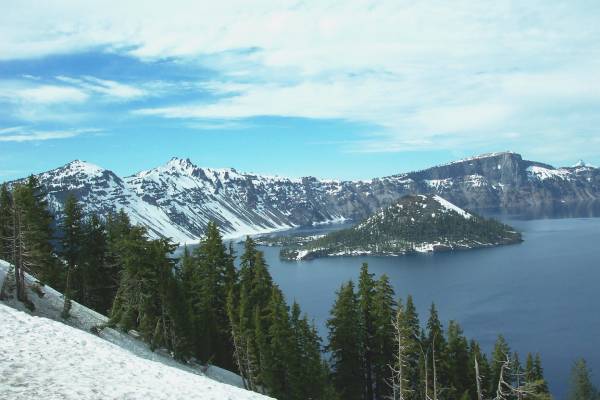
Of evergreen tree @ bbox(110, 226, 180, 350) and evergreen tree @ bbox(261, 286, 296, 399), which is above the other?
evergreen tree @ bbox(110, 226, 180, 350)

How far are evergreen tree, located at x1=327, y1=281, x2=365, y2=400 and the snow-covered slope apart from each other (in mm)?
28160

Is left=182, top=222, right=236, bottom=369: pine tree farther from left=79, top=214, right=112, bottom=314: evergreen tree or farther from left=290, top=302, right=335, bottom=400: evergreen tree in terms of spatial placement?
left=290, top=302, right=335, bottom=400: evergreen tree

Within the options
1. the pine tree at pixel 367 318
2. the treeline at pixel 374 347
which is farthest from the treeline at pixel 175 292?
the pine tree at pixel 367 318

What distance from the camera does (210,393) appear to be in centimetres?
2106

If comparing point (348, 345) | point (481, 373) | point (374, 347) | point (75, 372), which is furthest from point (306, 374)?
point (75, 372)

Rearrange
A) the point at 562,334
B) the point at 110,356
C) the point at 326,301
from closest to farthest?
the point at 110,356 < the point at 562,334 < the point at 326,301

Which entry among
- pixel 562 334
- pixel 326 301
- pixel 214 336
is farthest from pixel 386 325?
pixel 326 301

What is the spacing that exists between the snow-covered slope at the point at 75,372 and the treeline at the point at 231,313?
1381 centimetres

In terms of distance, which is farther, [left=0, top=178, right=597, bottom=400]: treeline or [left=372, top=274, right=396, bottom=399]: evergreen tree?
[left=372, top=274, right=396, bottom=399]: evergreen tree

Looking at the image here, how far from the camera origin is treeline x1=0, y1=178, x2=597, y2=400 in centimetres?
4206

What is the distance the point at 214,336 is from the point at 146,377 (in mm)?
33612

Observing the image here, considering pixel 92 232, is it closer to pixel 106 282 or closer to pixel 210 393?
A: pixel 106 282

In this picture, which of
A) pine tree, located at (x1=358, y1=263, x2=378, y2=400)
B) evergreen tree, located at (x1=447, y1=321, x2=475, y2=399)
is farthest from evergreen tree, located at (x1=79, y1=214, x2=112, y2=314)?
evergreen tree, located at (x1=447, y1=321, x2=475, y2=399)

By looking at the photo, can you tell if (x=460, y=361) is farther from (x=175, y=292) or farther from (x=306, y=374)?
(x=175, y=292)
